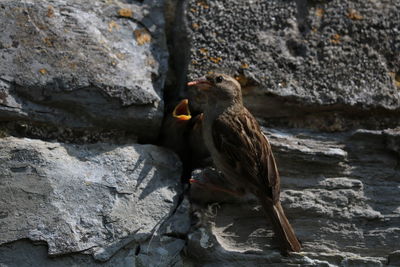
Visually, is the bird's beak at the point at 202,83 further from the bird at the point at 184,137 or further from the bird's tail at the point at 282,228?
the bird's tail at the point at 282,228

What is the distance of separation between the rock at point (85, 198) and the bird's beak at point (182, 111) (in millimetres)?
350

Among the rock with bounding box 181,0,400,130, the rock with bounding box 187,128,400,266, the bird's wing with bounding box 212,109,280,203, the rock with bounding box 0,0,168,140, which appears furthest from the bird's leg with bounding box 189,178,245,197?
the rock with bounding box 181,0,400,130

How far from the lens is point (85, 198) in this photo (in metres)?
3.16

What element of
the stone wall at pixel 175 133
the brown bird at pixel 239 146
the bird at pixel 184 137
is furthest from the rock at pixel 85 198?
the brown bird at pixel 239 146

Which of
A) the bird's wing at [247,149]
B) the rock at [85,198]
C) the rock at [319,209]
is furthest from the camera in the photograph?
the bird's wing at [247,149]

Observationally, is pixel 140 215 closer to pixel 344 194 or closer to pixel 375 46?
pixel 344 194

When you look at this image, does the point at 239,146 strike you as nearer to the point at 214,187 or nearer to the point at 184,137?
the point at 184,137

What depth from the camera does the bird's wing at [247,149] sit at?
3.52 metres

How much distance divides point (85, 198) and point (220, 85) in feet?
3.45

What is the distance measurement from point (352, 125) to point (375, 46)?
49cm

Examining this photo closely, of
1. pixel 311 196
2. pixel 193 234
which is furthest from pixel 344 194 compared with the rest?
pixel 193 234

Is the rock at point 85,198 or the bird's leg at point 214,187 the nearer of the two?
the rock at point 85,198

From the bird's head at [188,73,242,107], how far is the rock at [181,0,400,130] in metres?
0.04

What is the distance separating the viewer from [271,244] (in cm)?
330
